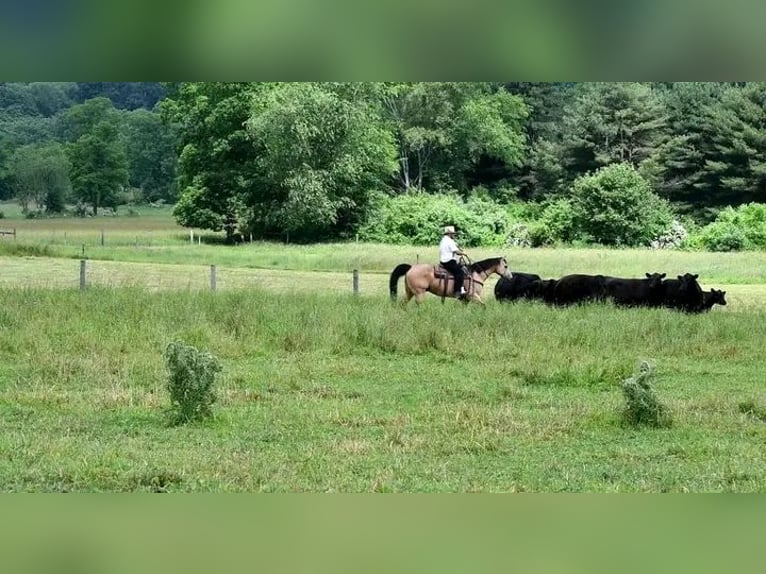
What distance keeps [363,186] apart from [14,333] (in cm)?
2576

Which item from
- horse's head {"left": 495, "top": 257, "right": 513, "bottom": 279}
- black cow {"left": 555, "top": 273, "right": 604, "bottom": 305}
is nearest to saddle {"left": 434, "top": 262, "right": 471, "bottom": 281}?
horse's head {"left": 495, "top": 257, "right": 513, "bottom": 279}

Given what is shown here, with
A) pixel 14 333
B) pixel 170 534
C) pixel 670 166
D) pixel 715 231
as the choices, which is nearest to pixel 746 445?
pixel 170 534

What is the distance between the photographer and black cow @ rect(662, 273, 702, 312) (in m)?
16.9

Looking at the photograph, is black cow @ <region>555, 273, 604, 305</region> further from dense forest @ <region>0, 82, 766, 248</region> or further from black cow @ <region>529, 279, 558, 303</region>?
dense forest @ <region>0, 82, 766, 248</region>

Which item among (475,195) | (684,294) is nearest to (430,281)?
(684,294)

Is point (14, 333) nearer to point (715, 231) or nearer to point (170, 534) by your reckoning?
point (170, 534)

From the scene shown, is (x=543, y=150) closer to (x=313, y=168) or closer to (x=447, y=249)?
(x=313, y=168)

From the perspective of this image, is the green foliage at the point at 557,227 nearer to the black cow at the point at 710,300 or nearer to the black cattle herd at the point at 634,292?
the black cow at the point at 710,300

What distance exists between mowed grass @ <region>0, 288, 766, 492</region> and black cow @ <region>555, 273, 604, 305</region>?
37.8 inches

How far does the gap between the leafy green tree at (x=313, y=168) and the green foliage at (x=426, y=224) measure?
2.64 feet

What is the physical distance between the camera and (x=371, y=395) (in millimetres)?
9203

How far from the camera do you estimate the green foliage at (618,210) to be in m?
35.0

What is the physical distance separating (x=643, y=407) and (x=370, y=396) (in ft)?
8.82

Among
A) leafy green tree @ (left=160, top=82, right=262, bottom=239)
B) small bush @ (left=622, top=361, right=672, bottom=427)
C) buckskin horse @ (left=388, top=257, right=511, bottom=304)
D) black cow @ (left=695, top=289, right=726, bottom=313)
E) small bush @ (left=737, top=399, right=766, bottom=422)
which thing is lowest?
small bush @ (left=737, top=399, right=766, bottom=422)
